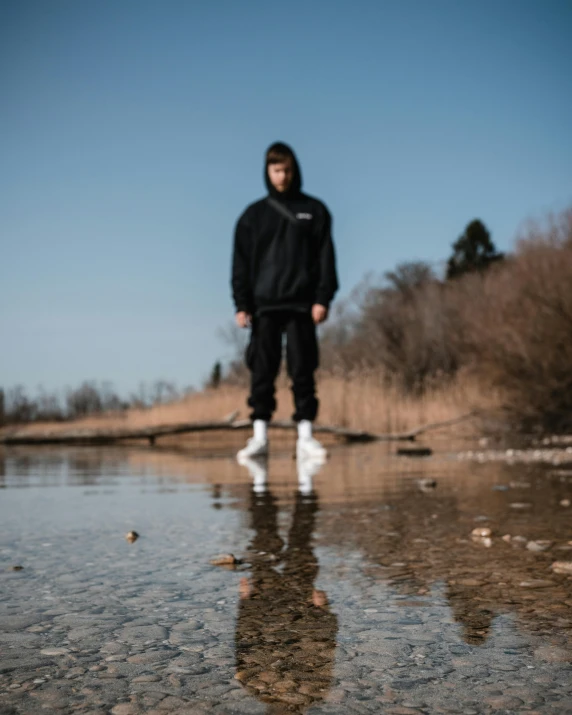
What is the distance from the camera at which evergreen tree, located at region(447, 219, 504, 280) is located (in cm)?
5316

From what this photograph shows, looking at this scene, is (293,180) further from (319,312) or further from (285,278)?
(319,312)

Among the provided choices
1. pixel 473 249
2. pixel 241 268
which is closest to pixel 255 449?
pixel 241 268

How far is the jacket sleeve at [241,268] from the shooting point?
27.0ft

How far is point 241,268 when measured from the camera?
8.27m

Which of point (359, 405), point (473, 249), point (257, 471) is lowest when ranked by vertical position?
point (257, 471)

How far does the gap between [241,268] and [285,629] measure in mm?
6491

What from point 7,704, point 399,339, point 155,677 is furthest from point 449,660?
point 399,339

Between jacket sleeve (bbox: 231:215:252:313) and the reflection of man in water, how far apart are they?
5153 mm

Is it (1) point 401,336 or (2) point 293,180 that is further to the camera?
(1) point 401,336

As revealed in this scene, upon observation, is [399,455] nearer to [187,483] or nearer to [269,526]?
[187,483]

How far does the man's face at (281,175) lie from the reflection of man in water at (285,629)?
5328mm

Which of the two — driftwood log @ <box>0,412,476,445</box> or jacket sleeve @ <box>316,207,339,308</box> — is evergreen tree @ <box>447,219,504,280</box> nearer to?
driftwood log @ <box>0,412,476,445</box>

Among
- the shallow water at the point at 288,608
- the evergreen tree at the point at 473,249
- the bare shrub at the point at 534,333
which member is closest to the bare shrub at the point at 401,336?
the evergreen tree at the point at 473,249

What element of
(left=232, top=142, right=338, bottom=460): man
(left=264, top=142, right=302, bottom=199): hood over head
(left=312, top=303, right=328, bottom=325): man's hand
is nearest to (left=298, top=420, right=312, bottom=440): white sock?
(left=232, top=142, right=338, bottom=460): man
